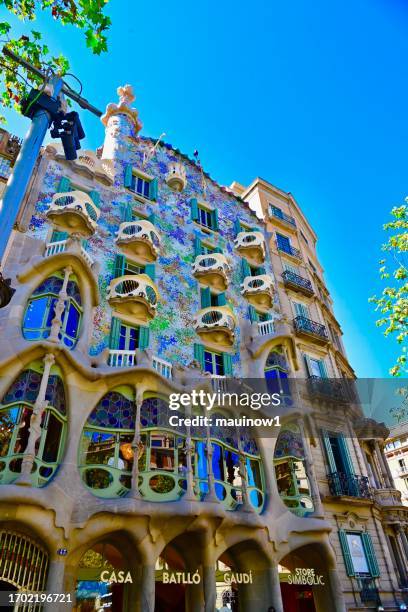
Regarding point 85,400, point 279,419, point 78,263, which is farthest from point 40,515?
point 279,419

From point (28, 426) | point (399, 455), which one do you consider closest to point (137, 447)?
point (28, 426)

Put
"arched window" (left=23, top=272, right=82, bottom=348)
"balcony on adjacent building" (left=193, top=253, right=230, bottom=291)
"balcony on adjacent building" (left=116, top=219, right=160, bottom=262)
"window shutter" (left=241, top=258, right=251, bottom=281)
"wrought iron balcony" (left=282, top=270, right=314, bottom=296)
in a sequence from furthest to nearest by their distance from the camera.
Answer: "wrought iron balcony" (left=282, top=270, right=314, bottom=296), "window shutter" (left=241, top=258, right=251, bottom=281), "balcony on adjacent building" (left=193, top=253, right=230, bottom=291), "balcony on adjacent building" (left=116, top=219, right=160, bottom=262), "arched window" (left=23, top=272, right=82, bottom=348)

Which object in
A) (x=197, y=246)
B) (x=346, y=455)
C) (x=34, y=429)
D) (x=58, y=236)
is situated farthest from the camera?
(x=197, y=246)

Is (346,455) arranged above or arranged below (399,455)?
below

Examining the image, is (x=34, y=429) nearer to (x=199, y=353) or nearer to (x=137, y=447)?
(x=137, y=447)

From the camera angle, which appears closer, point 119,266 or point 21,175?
point 21,175

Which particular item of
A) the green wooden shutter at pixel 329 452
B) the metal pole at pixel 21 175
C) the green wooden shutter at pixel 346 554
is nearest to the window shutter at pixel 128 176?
the metal pole at pixel 21 175

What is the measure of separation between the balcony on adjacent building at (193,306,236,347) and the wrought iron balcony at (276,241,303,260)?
361 inches

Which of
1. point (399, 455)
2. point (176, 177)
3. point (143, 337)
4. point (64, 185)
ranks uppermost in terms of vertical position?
point (176, 177)

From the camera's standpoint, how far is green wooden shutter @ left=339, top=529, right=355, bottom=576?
16234mm

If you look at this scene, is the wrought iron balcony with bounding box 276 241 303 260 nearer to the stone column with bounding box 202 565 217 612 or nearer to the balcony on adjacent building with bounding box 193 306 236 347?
the balcony on adjacent building with bounding box 193 306 236 347

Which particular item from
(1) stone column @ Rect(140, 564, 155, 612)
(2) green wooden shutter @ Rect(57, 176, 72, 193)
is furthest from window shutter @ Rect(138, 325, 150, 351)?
(1) stone column @ Rect(140, 564, 155, 612)

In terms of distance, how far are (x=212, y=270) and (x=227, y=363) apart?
4.60 metres

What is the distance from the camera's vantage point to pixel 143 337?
16328 millimetres
